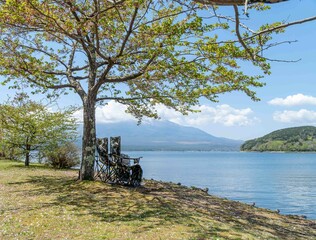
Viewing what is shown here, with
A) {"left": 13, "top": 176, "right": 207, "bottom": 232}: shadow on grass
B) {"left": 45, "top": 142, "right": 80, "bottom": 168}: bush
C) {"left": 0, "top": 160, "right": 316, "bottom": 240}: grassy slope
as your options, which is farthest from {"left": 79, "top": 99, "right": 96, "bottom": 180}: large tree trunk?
{"left": 45, "top": 142, "right": 80, "bottom": 168}: bush

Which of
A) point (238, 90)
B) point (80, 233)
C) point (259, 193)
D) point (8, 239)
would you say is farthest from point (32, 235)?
point (259, 193)

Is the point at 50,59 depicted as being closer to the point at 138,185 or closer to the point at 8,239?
the point at 138,185

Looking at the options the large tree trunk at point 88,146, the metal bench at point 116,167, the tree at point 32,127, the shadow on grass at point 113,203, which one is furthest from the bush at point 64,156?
the large tree trunk at point 88,146

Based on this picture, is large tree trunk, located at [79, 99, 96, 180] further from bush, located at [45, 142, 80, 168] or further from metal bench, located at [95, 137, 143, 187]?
bush, located at [45, 142, 80, 168]

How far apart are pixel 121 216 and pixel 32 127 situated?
2241 centimetres

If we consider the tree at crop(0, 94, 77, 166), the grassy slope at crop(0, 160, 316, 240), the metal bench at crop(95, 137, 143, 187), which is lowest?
the grassy slope at crop(0, 160, 316, 240)

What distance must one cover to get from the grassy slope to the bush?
1267 cm

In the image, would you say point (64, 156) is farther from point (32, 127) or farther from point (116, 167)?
point (116, 167)

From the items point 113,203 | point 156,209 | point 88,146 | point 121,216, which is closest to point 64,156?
point 88,146

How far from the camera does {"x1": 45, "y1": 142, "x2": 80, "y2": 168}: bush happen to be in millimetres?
33412

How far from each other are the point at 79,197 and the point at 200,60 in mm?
9597

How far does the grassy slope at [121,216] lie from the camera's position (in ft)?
36.4

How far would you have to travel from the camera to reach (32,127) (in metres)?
32.8

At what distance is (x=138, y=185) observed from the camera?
20.9 metres
